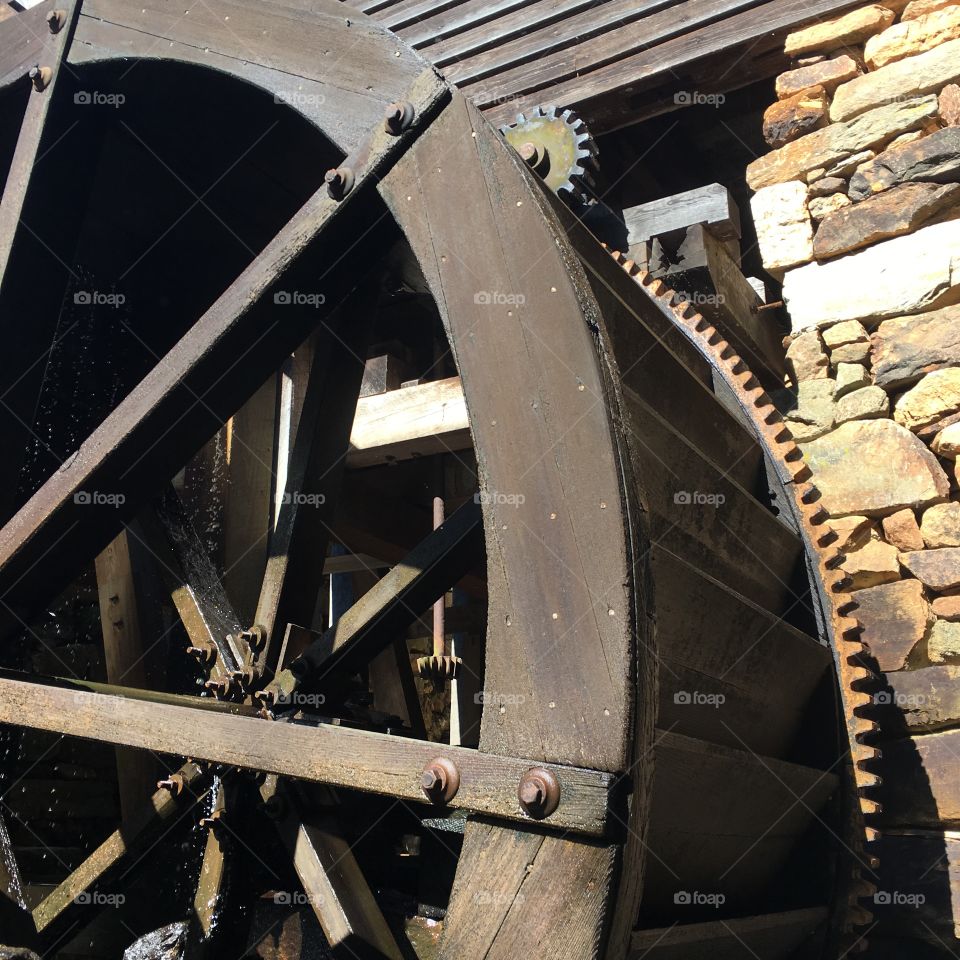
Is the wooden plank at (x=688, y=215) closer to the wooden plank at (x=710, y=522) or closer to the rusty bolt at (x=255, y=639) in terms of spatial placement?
the wooden plank at (x=710, y=522)

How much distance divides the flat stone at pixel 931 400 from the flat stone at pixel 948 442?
0.17 feet

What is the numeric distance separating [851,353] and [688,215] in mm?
707

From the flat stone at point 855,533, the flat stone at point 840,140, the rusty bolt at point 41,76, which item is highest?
the rusty bolt at point 41,76

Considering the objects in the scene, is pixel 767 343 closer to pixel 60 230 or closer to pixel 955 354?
pixel 955 354

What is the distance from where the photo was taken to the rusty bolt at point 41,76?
118 inches

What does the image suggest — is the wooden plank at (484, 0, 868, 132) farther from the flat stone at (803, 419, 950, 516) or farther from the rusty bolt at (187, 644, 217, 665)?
the rusty bolt at (187, 644, 217, 665)

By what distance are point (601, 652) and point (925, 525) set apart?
70.2 inches

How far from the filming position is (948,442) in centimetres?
308

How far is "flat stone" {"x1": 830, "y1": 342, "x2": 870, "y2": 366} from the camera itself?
3.32 meters

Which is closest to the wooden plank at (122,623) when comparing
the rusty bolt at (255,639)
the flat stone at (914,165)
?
the rusty bolt at (255,639)

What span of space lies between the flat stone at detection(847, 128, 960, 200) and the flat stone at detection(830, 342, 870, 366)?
50cm

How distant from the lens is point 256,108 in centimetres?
310

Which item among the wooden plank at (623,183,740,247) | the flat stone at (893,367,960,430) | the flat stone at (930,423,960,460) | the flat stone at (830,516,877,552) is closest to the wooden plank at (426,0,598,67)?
the wooden plank at (623,183,740,247)

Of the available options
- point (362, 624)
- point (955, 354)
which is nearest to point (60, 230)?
point (362, 624)
